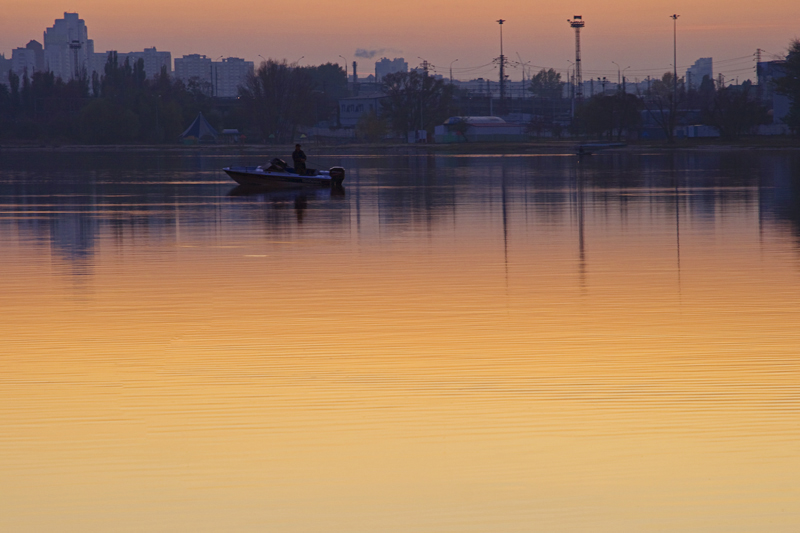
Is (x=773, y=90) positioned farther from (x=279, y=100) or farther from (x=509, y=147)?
(x=279, y=100)

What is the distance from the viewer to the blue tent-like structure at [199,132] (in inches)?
6535

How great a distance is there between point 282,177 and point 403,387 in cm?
3520

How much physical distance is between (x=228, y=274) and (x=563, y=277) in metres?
5.37

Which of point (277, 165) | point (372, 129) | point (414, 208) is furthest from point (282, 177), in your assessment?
point (372, 129)

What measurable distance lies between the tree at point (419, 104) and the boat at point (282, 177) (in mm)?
112949

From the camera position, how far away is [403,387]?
31.4ft

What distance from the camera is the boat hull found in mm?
43562

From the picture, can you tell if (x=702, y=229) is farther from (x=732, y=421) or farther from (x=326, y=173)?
(x=326, y=173)

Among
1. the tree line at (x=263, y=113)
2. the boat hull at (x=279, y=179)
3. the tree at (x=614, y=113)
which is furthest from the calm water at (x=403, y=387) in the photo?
the tree line at (x=263, y=113)

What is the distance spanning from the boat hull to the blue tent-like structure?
123393 millimetres

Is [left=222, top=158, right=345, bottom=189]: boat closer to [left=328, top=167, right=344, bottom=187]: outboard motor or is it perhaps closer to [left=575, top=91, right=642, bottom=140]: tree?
[left=328, top=167, right=344, bottom=187]: outboard motor

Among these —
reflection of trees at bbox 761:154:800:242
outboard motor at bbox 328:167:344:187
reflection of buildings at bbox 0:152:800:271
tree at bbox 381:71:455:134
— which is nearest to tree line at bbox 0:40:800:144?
tree at bbox 381:71:455:134

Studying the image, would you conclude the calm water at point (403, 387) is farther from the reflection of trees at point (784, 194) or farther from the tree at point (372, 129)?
the tree at point (372, 129)

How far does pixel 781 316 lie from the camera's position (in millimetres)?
12992
